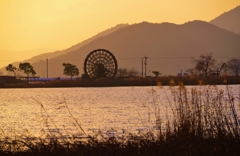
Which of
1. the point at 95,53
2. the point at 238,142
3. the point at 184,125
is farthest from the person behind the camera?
the point at 95,53

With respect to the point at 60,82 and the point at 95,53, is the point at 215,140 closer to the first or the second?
the point at 95,53

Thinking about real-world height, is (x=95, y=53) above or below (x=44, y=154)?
above

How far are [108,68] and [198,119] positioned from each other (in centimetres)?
6466

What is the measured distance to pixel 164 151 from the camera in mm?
10688

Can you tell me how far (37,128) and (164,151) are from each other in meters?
13.1

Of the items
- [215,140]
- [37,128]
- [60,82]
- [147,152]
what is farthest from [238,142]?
[60,82]

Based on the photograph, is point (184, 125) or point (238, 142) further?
point (184, 125)

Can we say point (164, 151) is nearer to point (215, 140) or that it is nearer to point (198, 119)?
point (215, 140)

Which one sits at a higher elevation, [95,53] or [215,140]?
[95,53]

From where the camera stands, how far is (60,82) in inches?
3307

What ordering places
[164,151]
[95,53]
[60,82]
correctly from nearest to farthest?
[164,151]
[95,53]
[60,82]

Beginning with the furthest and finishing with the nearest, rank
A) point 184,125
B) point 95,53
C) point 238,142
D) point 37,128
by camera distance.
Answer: point 95,53 → point 37,128 → point 184,125 → point 238,142

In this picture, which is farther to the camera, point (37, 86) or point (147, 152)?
point (37, 86)

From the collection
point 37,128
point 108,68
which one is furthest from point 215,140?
point 108,68
